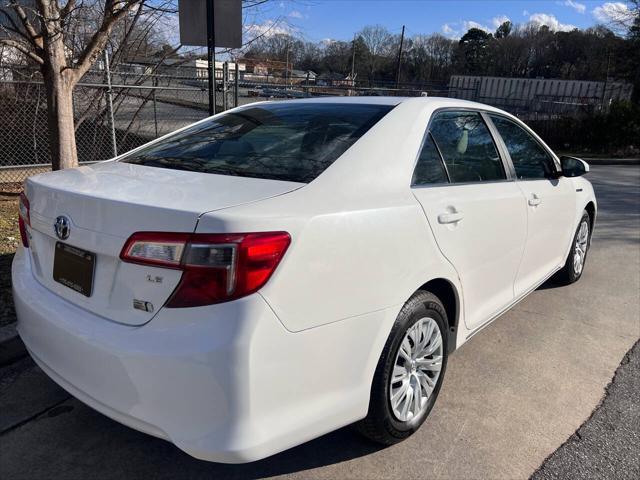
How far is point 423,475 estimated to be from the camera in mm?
2381

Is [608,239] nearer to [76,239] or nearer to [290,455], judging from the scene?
[290,455]

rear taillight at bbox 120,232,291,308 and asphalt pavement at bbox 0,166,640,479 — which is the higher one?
rear taillight at bbox 120,232,291,308

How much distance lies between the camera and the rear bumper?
1762 millimetres

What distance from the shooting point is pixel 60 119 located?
20.6ft

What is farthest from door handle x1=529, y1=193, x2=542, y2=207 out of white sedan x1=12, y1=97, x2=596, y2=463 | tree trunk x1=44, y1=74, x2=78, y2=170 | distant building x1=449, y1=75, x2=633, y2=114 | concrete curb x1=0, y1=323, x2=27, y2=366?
distant building x1=449, y1=75, x2=633, y2=114

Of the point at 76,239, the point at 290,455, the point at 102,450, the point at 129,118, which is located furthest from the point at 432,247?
the point at 129,118

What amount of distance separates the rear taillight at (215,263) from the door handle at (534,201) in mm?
2373

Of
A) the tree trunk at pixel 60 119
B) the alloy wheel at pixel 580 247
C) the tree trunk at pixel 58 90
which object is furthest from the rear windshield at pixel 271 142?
the tree trunk at pixel 60 119

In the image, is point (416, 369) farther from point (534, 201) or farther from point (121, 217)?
point (534, 201)

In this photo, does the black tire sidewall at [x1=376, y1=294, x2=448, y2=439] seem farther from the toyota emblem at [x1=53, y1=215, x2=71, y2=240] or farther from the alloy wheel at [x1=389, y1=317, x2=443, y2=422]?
the toyota emblem at [x1=53, y1=215, x2=71, y2=240]

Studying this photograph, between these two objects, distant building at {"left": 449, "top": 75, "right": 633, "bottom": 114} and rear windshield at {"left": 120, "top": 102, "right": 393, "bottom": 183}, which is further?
distant building at {"left": 449, "top": 75, "right": 633, "bottom": 114}

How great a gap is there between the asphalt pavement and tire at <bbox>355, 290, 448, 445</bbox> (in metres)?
0.14

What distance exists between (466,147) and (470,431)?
160cm

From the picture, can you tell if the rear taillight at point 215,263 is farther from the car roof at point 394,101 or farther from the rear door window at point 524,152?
the rear door window at point 524,152
